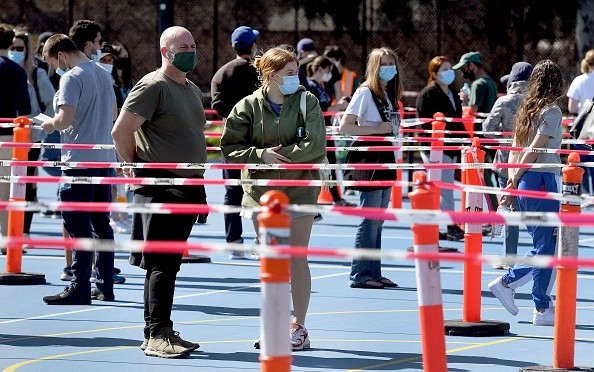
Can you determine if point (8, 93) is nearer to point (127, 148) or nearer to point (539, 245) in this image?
point (127, 148)

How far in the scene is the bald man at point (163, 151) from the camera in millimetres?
8859

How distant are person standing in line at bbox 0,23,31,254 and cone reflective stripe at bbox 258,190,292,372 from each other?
8.02m

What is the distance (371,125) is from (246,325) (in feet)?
9.20

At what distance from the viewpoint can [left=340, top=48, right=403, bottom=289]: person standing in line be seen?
12.0 metres

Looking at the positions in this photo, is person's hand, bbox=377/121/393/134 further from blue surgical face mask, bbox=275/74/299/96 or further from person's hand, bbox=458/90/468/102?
person's hand, bbox=458/90/468/102

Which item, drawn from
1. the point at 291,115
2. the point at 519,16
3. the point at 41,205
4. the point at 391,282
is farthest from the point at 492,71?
the point at 41,205

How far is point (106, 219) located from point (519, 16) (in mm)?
17384

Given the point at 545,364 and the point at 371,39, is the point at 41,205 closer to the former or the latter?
the point at 545,364

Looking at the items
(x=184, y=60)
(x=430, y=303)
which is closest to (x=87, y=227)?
(x=184, y=60)

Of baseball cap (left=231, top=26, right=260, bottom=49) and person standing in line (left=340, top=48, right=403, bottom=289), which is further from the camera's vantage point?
baseball cap (left=231, top=26, right=260, bottom=49)

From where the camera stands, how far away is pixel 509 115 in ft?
46.8

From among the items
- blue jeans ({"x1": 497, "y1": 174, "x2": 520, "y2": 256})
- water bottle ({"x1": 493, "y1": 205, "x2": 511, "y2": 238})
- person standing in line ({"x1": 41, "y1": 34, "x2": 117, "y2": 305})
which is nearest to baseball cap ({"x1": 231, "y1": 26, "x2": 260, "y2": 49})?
person standing in line ({"x1": 41, "y1": 34, "x2": 117, "y2": 305})

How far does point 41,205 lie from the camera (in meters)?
7.18

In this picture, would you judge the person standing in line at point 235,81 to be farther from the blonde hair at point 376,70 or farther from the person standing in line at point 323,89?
the person standing in line at point 323,89
